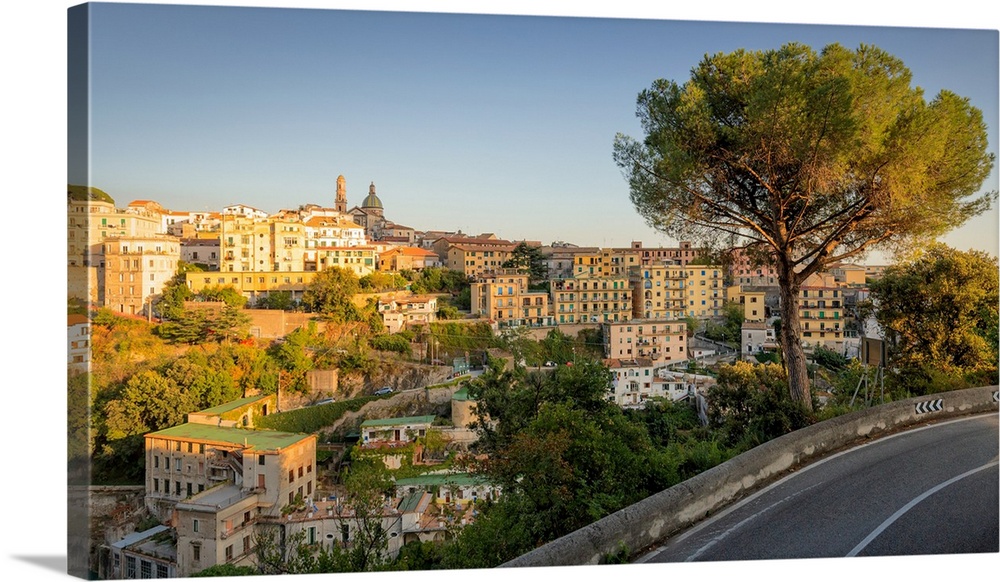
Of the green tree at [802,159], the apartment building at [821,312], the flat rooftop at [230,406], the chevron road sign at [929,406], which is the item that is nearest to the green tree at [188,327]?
the flat rooftop at [230,406]

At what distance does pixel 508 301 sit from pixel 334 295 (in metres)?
1.90

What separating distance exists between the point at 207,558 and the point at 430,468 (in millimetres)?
1944

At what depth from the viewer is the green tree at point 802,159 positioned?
5887mm

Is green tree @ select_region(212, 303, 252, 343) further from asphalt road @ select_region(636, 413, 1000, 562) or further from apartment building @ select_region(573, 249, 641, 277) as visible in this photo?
asphalt road @ select_region(636, 413, 1000, 562)

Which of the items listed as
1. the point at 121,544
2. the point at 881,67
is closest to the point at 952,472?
the point at 881,67

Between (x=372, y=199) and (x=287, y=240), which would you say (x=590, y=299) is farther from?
(x=287, y=240)

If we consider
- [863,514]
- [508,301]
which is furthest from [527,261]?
[863,514]

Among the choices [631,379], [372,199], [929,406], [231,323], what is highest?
[372,199]

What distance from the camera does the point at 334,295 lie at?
654cm

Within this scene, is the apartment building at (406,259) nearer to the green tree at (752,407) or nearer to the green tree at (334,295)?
the green tree at (334,295)

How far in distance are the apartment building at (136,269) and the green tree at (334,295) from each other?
1178 mm

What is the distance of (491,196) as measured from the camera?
6.71m

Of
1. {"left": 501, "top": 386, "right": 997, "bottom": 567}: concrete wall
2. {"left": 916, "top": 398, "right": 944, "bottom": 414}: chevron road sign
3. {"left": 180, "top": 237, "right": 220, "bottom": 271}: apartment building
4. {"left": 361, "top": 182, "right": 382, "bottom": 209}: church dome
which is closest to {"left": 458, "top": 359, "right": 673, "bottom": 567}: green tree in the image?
{"left": 501, "top": 386, "right": 997, "bottom": 567}: concrete wall

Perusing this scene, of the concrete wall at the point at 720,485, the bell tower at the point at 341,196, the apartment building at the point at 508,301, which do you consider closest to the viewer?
the concrete wall at the point at 720,485
